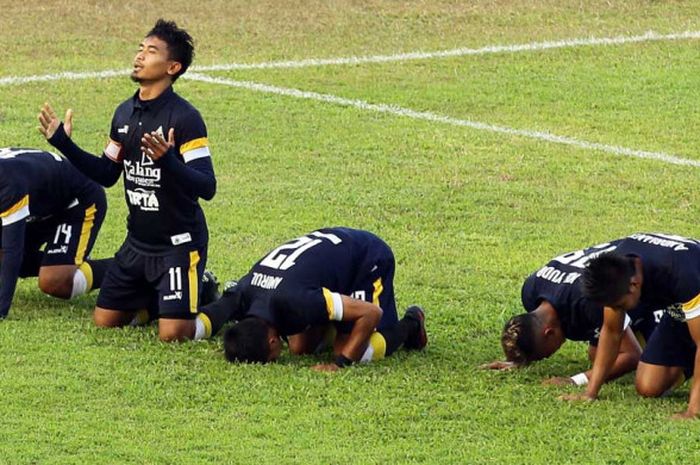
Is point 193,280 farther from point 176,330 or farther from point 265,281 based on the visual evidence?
point 265,281

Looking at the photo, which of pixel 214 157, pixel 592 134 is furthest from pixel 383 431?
pixel 592 134

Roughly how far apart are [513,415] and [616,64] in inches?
428

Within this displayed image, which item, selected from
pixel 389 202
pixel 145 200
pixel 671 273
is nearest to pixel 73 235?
pixel 145 200

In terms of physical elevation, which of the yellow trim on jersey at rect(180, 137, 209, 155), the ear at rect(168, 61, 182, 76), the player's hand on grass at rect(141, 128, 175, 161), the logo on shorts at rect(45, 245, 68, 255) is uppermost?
the ear at rect(168, 61, 182, 76)

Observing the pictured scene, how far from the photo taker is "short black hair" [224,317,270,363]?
10648 mm

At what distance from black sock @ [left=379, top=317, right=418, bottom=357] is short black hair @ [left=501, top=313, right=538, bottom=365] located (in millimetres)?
685

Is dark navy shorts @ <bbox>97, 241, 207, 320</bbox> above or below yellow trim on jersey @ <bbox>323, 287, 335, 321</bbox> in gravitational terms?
below

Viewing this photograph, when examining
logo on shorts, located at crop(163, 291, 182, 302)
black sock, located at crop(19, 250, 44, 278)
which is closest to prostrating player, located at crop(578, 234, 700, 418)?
logo on shorts, located at crop(163, 291, 182, 302)

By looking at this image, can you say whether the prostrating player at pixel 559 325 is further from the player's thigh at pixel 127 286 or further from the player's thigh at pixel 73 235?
the player's thigh at pixel 73 235

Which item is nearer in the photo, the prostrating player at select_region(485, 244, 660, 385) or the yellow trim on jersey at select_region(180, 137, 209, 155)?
the prostrating player at select_region(485, 244, 660, 385)

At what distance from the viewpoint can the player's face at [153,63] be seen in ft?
37.1

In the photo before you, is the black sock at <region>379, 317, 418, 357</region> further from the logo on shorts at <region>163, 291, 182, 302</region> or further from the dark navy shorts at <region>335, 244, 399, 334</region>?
the logo on shorts at <region>163, 291, 182, 302</region>

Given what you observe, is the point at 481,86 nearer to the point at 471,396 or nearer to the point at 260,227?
the point at 260,227

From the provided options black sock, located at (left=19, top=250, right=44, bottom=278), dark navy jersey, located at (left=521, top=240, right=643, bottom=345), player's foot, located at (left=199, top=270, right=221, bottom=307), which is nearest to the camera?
dark navy jersey, located at (left=521, top=240, right=643, bottom=345)
